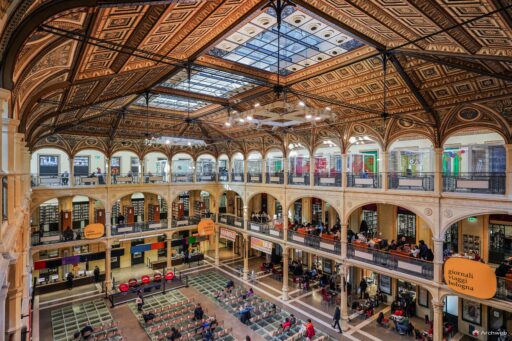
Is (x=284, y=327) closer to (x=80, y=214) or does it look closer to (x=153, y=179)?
(x=153, y=179)

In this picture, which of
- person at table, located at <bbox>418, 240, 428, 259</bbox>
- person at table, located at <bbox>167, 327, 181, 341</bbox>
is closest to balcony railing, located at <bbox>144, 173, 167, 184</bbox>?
person at table, located at <bbox>167, 327, 181, 341</bbox>

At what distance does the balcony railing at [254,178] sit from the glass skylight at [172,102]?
685 centimetres

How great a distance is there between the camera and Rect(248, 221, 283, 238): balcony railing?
65.6 feet

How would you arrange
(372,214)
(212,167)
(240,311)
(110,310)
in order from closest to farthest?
(240,311) < (110,310) < (372,214) < (212,167)

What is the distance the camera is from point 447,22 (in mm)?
Result: 6164

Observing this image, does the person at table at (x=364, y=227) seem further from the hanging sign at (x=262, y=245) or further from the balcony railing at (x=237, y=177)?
the balcony railing at (x=237, y=177)

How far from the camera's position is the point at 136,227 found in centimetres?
2180

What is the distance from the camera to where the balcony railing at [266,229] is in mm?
19984

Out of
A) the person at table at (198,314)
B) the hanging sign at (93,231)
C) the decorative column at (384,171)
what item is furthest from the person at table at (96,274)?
the decorative column at (384,171)

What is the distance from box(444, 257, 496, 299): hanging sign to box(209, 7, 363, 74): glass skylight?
29.1ft

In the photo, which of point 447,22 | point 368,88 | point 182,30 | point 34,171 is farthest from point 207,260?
point 447,22

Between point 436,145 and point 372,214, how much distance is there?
7.17 metres

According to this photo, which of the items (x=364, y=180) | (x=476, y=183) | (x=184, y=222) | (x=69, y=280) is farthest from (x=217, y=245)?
(x=476, y=183)

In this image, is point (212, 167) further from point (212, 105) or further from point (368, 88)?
point (368, 88)
